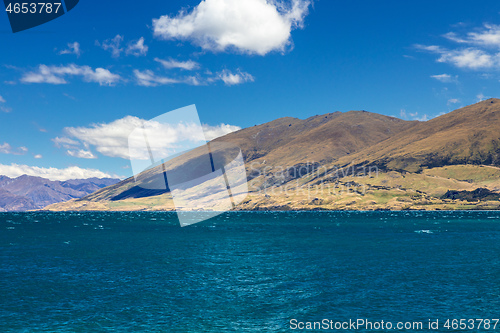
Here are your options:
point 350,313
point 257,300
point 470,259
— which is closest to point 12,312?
point 257,300

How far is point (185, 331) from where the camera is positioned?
40500 mm

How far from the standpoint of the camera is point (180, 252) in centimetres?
10694

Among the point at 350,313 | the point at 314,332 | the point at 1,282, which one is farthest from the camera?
the point at 1,282

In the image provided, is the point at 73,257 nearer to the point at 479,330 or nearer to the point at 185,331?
the point at 185,331

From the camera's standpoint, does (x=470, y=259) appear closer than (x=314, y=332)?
No

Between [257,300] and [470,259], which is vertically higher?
[257,300]

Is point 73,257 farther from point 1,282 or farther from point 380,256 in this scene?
point 380,256

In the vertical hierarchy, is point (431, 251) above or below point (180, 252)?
below

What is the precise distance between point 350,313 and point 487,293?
25057mm

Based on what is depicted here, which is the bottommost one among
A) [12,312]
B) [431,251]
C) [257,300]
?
[431,251]

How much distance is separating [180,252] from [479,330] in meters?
80.5

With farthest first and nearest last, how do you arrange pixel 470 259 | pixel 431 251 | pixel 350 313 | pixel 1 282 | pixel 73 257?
pixel 431 251 → pixel 73 257 → pixel 470 259 → pixel 1 282 → pixel 350 313

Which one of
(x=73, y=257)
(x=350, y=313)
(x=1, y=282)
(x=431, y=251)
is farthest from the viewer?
(x=431, y=251)

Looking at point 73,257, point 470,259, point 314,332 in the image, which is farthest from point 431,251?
point 73,257
